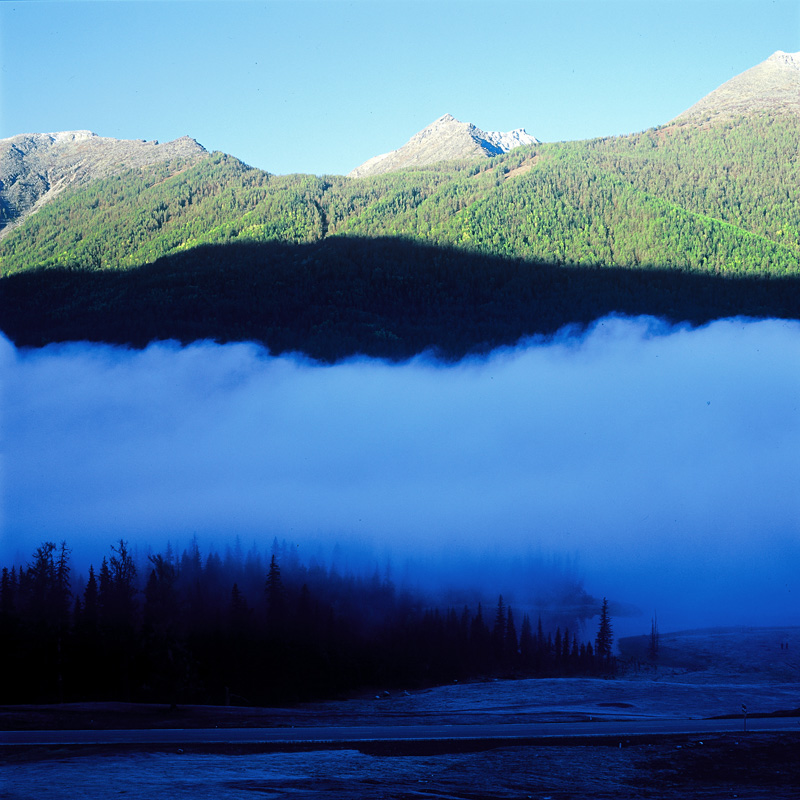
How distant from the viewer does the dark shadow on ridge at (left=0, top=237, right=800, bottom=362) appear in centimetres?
4316

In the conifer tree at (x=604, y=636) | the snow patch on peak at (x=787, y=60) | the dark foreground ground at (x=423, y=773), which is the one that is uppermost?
the snow patch on peak at (x=787, y=60)

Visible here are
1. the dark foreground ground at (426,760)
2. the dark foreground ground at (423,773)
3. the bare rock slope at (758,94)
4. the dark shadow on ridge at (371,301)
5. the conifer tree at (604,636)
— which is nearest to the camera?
the dark foreground ground at (423,773)

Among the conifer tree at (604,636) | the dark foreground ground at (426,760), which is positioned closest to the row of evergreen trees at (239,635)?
the conifer tree at (604,636)

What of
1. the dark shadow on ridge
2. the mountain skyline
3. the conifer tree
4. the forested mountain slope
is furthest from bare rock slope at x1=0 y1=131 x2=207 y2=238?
the conifer tree

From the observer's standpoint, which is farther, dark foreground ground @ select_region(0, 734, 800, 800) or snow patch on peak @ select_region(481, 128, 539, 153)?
snow patch on peak @ select_region(481, 128, 539, 153)

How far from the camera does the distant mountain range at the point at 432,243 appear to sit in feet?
145

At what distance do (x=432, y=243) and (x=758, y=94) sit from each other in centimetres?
2830

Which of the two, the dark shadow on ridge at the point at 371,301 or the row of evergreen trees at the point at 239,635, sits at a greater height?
the dark shadow on ridge at the point at 371,301

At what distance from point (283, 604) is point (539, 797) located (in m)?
15.9

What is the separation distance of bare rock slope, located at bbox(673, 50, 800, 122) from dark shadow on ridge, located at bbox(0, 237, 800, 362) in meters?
19.6

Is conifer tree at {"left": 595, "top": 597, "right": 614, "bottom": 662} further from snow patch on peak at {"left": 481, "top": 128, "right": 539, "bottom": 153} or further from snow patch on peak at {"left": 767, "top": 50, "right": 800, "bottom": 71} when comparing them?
snow patch on peak at {"left": 481, "top": 128, "right": 539, "bottom": 153}

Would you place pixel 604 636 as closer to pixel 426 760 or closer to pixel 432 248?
pixel 426 760

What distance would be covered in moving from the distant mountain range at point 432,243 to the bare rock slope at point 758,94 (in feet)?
0.76

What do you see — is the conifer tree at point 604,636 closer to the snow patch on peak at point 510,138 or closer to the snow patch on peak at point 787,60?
the snow patch on peak at point 787,60
